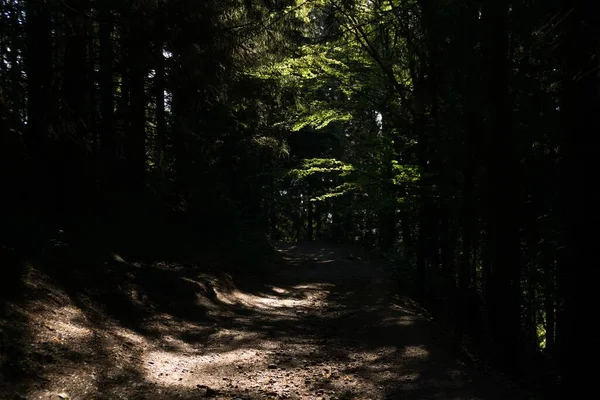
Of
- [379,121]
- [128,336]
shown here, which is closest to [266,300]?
[128,336]

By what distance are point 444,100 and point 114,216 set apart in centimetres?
899

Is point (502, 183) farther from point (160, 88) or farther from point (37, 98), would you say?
point (160, 88)

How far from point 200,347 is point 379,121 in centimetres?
1131

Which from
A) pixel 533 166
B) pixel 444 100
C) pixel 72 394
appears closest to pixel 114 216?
pixel 72 394

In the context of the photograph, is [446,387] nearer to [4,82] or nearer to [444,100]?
[444,100]

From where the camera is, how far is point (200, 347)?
739 cm

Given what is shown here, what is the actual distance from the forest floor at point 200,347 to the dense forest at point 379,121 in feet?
3.58

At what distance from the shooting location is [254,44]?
11500 millimetres

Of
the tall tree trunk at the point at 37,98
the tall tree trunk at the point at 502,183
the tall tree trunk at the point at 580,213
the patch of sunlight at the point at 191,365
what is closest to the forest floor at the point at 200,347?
the patch of sunlight at the point at 191,365

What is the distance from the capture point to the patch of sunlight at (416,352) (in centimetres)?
745

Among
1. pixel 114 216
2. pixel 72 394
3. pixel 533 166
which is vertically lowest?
pixel 72 394

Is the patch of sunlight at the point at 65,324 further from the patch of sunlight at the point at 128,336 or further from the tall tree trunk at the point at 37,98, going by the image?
the tall tree trunk at the point at 37,98

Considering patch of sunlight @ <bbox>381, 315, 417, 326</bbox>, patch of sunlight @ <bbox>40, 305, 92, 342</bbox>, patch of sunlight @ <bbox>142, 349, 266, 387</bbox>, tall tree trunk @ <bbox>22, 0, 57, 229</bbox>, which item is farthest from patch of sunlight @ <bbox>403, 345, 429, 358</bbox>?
tall tree trunk @ <bbox>22, 0, 57, 229</bbox>

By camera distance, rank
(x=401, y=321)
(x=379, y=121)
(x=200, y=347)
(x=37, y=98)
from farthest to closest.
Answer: (x=379, y=121), (x=401, y=321), (x=200, y=347), (x=37, y=98)
